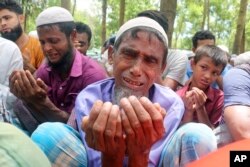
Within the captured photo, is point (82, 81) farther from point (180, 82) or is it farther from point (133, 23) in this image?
point (180, 82)

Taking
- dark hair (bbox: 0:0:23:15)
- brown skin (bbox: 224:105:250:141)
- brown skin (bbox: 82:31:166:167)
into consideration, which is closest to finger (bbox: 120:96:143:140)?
brown skin (bbox: 82:31:166:167)

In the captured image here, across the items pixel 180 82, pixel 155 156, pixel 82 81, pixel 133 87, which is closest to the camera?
pixel 155 156

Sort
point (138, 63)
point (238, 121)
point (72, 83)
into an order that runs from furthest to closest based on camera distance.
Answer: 1. point (72, 83)
2. point (238, 121)
3. point (138, 63)

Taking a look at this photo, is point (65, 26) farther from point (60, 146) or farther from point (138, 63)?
point (60, 146)

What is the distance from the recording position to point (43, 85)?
2.49 m

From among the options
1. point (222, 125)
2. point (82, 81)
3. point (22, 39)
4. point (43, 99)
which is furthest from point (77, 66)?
point (22, 39)

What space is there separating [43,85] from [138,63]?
770 millimetres

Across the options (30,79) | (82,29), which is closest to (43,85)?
(30,79)

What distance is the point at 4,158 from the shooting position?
79cm

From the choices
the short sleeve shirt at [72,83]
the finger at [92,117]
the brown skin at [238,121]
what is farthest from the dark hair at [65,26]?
the finger at [92,117]

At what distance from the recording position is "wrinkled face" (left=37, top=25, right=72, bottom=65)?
3.17 metres

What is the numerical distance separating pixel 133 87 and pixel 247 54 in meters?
1.02

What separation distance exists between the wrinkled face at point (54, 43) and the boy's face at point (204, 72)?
1.10 m

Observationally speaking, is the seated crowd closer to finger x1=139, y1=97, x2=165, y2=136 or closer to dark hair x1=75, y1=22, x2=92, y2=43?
finger x1=139, y1=97, x2=165, y2=136
